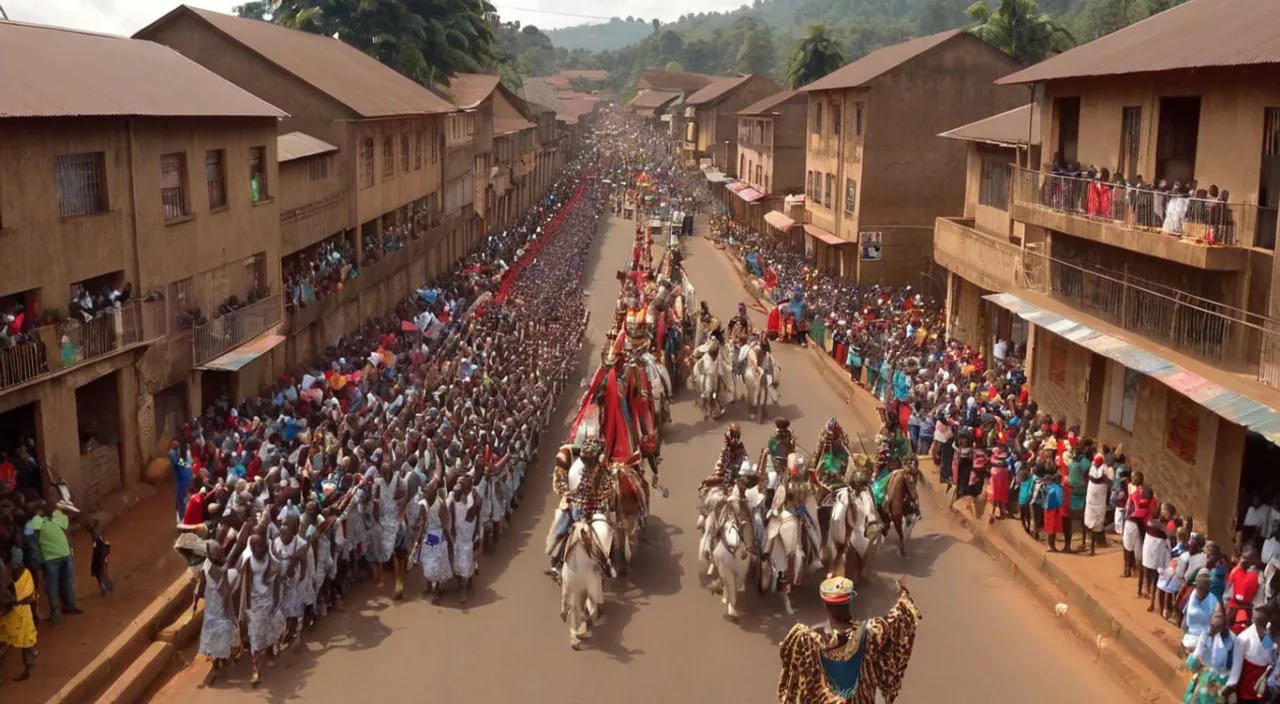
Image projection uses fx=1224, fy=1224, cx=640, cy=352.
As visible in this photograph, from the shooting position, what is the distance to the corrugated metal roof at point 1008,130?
80.1 feet

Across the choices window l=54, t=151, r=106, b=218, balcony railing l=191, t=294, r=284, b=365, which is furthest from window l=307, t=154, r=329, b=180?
window l=54, t=151, r=106, b=218

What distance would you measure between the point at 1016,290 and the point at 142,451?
50.1ft

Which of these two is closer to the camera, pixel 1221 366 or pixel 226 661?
pixel 226 661

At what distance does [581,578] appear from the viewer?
14.0 m

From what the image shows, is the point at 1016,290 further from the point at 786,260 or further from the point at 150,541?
the point at 786,260

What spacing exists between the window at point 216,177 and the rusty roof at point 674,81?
100703mm

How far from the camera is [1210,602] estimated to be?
12.2m

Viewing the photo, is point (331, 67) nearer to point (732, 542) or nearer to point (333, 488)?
point (333, 488)

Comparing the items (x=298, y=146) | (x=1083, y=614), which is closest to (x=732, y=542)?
(x=1083, y=614)

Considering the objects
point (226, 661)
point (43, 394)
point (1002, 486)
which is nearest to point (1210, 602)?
point (1002, 486)

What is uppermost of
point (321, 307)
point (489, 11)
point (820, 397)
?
point (489, 11)

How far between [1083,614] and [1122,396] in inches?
234

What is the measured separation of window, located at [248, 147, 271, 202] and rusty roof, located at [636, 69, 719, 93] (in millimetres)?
98607

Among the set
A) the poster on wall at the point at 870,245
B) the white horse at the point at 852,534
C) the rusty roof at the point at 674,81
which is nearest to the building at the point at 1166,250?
the white horse at the point at 852,534
